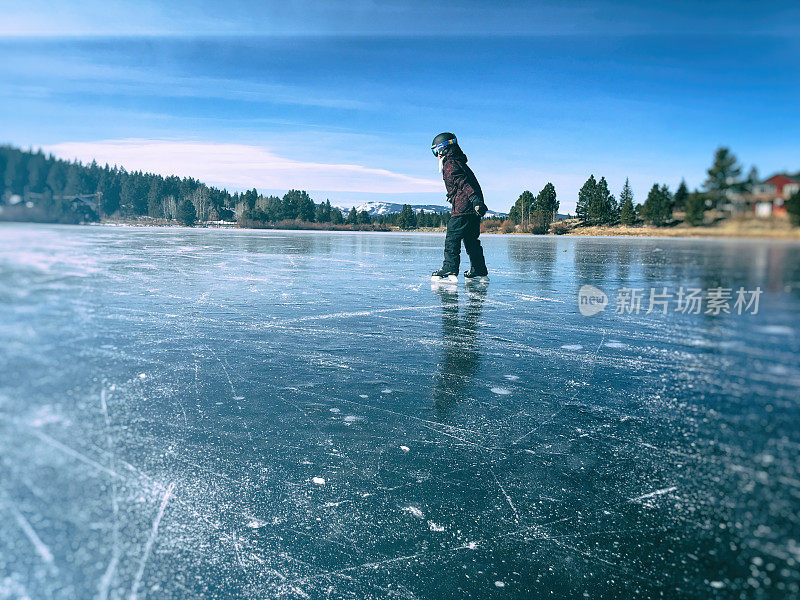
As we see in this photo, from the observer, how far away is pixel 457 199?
8.02 meters

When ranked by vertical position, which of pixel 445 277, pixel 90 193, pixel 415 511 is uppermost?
pixel 90 193

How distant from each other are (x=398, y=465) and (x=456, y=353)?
1.76 m

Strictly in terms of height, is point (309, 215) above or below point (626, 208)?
above

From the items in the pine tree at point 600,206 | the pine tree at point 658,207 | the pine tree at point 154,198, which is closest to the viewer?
the pine tree at point 658,207

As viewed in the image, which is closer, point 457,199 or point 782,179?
point 782,179

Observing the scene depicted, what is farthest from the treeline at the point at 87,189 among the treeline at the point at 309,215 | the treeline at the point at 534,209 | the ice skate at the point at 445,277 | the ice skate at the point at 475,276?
the treeline at the point at 309,215

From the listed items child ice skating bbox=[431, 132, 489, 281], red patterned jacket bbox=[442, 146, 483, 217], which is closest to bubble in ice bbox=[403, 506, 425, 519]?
child ice skating bbox=[431, 132, 489, 281]

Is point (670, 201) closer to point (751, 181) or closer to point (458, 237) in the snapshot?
point (751, 181)

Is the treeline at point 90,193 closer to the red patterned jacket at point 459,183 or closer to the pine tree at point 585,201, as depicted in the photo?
the pine tree at point 585,201

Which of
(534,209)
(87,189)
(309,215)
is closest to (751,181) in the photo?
(87,189)

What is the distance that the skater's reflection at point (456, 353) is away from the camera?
103 inches

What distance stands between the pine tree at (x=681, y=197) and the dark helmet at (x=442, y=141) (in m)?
6.67

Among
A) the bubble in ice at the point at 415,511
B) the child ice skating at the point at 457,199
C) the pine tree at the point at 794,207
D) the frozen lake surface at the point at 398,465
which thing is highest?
the child ice skating at the point at 457,199

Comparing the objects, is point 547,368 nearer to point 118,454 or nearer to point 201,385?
point 201,385
